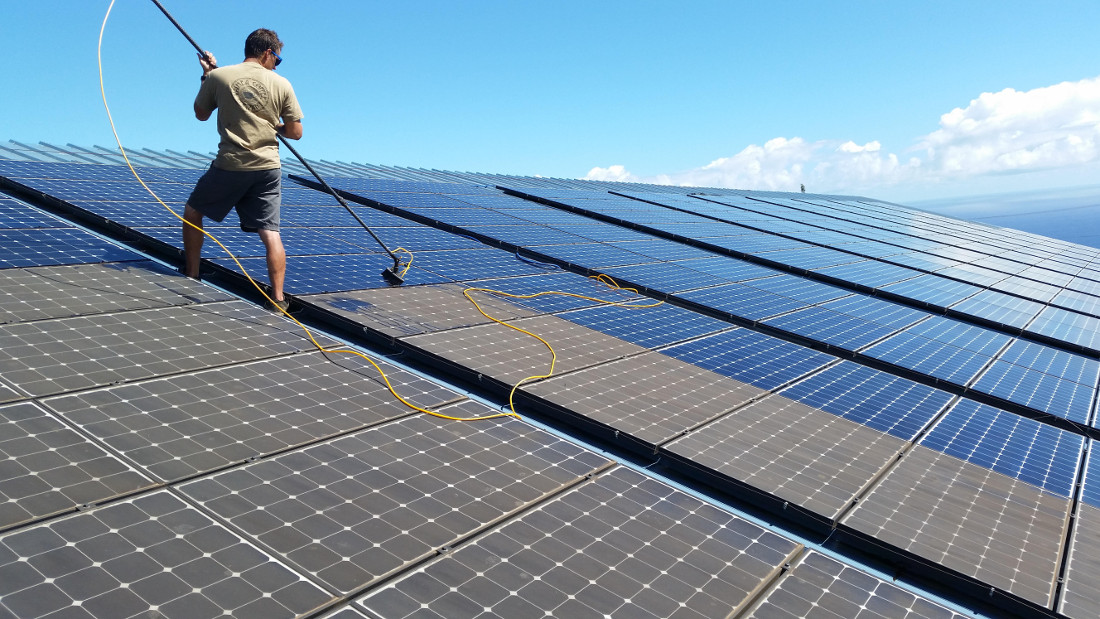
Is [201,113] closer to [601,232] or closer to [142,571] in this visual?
[142,571]

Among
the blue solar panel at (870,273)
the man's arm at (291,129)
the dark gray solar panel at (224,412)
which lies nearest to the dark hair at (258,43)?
the man's arm at (291,129)

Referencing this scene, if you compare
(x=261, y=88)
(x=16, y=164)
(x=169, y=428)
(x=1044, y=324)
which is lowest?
(x=1044, y=324)

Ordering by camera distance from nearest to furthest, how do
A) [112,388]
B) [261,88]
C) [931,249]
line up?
[112,388]
[261,88]
[931,249]

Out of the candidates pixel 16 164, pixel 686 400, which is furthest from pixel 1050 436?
pixel 16 164

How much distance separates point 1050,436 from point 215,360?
692 centimetres

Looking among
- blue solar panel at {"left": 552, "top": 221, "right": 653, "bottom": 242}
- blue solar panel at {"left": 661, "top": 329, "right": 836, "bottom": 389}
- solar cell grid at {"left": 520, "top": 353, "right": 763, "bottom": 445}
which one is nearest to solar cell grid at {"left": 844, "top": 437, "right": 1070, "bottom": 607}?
solar cell grid at {"left": 520, "top": 353, "right": 763, "bottom": 445}

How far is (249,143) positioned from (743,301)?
6112mm

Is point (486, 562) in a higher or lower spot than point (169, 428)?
lower

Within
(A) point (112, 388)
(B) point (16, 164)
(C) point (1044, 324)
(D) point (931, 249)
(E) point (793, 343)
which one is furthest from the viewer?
(D) point (931, 249)

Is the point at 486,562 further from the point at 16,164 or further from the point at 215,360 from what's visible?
the point at 16,164

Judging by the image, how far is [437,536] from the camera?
3.34m

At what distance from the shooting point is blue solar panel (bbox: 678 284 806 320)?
904 cm

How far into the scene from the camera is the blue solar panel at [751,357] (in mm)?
6570

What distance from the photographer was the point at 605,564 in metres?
3.37
